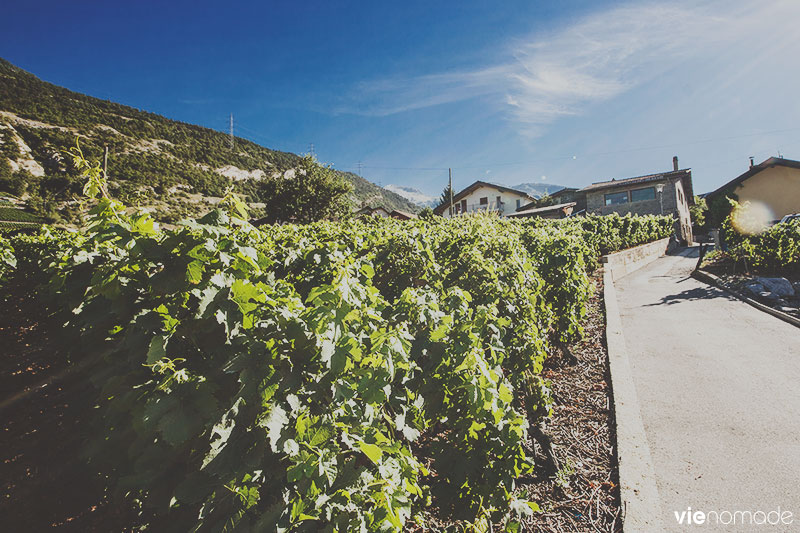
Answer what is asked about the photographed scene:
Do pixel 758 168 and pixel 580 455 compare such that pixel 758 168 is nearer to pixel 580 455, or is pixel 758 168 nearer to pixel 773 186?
pixel 773 186

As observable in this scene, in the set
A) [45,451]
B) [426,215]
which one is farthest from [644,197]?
[45,451]

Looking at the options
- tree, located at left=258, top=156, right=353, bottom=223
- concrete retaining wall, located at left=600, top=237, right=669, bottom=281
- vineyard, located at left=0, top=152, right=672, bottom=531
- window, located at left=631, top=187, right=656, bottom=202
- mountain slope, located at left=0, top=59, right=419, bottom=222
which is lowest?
vineyard, located at left=0, top=152, right=672, bottom=531

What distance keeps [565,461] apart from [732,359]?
14.5 ft

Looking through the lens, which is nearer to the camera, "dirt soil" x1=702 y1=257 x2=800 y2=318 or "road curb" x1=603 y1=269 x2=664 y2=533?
"road curb" x1=603 y1=269 x2=664 y2=533

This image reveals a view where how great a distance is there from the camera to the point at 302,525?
5.07 ft

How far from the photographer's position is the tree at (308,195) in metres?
38.8

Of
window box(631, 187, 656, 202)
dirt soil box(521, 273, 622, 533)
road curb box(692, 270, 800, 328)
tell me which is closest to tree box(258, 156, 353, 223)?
window box(631, 187, 656, 202)

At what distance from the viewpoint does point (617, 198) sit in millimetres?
35125

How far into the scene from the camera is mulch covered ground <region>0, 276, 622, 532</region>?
8.95ft

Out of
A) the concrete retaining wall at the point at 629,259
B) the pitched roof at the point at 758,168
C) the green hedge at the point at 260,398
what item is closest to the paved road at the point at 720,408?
the green hedge at the point at 260,398

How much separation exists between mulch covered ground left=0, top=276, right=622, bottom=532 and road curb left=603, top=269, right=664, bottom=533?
9 cm

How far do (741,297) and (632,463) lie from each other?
9515mm

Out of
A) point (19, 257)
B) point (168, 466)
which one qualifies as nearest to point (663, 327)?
point (168, 466)

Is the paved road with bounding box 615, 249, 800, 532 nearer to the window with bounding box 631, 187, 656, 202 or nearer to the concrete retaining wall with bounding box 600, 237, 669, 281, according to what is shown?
the concrete retaining wall with bounding box 600, 237, 669, 281
